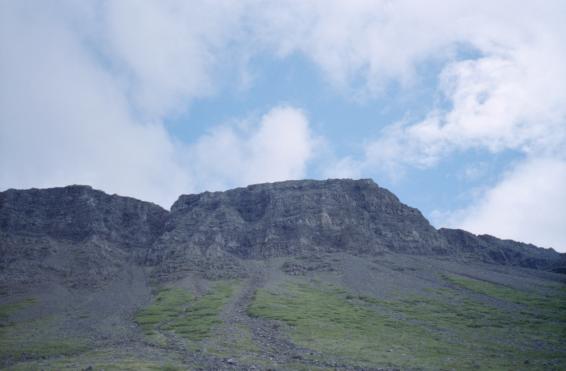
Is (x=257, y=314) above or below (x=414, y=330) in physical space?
below

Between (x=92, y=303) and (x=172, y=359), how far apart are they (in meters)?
95.9

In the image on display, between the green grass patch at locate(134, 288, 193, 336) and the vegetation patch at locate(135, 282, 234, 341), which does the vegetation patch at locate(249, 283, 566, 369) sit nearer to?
the vegetation patch at locate(135, 282, 234, 341)

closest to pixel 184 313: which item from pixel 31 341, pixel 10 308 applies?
pixel 31 341

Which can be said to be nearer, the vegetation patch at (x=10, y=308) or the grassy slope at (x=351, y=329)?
the grassy slope at (x=351, y=329)

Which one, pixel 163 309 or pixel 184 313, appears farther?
pixel 163 309

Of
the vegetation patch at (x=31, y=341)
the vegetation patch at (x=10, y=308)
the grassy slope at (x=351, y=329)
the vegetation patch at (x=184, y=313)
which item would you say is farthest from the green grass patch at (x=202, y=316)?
the vegetation patch at (x=10, y=308)

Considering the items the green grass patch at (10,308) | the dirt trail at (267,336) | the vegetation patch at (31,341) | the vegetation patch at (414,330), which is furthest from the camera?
the green grass patch at (10,308)

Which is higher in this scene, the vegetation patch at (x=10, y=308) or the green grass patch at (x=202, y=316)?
the green grass patch at (x=202, y=316)

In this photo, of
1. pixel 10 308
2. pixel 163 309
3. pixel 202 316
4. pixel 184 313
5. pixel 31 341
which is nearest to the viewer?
pixel 31 341

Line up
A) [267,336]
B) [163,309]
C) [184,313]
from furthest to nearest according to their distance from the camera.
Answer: [163,309] < [184,313] < [267,336]

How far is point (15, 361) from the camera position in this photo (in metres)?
68.8

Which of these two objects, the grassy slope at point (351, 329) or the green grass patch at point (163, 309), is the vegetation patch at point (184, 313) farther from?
the grassy slope at point (351, 329)

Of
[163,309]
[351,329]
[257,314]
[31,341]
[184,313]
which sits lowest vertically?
[31,341]

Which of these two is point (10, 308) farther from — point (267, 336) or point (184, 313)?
point (267, 336)
